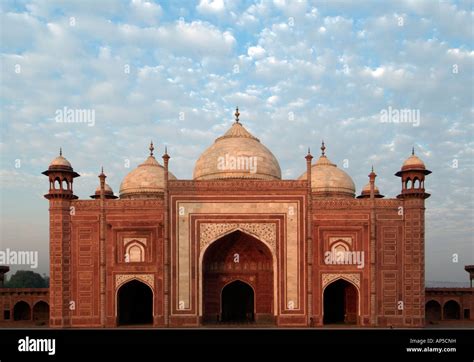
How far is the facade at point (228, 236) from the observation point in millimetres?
21953

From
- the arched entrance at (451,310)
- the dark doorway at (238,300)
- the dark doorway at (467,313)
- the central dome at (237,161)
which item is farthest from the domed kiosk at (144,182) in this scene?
the dark doorway at (467,313)

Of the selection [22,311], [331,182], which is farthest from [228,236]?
[22,311]

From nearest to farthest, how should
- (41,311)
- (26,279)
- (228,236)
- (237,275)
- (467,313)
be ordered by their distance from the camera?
1. (228,236)
2. (237,275)
3. (467,313)
4. (41,311)
5. (26,279)

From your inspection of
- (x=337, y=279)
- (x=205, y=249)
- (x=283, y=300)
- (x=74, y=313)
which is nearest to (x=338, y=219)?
(x=337, y=279)

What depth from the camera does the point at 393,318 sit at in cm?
2205

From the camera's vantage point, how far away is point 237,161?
24812mm

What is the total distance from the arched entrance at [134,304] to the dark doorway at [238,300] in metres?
A: 3.61

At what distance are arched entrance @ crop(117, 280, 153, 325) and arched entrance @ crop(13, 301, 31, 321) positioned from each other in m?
6.81

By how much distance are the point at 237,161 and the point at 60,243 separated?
877cm

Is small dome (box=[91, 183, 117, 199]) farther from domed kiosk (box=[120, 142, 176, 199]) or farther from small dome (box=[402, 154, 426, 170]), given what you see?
small dome (box=[402, 154, 426, 170])

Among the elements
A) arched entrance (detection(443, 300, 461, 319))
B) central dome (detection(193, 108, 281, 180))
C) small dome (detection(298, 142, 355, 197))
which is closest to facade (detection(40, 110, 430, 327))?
central dome (detection(193, 108, 281, 180))

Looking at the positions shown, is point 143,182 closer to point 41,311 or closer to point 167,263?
point 167,263

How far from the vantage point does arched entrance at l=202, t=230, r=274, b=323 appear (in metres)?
23.4
